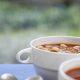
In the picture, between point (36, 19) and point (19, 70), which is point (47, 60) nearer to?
point (19, 70)

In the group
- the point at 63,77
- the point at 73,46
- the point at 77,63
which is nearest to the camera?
the point at 63,77

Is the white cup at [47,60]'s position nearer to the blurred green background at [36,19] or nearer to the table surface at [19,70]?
the table surface at [19,70]

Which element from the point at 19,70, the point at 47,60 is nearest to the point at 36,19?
the point at 19,70

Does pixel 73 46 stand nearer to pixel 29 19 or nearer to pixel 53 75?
pixel 53 75

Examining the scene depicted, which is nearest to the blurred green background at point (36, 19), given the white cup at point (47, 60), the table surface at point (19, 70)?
the table surface at point (19, 70)

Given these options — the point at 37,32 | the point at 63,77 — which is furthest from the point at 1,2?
the point at 63,77

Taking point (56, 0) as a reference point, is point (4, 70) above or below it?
below

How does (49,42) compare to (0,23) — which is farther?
(0,23)

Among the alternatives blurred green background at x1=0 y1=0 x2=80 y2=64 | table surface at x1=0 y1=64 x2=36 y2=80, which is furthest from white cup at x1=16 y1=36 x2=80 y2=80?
blurred green background at x1=0 y1=0 x2=80 y2=64
